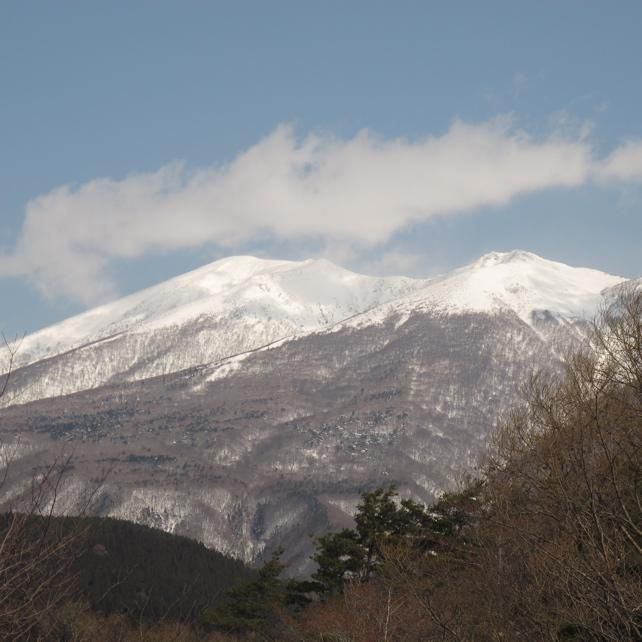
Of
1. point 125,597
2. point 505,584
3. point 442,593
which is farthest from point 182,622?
point 125,597

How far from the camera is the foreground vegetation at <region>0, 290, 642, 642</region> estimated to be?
847cm

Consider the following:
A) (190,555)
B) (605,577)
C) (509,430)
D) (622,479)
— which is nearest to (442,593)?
(509,430)

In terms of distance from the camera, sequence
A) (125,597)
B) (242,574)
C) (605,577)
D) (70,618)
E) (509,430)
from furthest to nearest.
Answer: (242,574), (125,597), (509,430), (70,618), (605,577)

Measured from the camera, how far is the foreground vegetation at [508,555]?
8.47m

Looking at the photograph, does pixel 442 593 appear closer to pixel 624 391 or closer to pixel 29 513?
pixel 624 391

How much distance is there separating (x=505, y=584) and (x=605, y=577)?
12.3 meters

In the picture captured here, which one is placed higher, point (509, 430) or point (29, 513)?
point (509, 430)

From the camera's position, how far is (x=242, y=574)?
180m

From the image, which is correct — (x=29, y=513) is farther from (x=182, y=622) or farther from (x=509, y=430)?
(x=509, y=430)

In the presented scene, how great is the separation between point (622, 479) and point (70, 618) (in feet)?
39.3

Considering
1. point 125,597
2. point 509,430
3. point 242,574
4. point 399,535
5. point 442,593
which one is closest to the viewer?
point 442,593

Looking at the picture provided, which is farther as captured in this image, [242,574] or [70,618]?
[242,574]

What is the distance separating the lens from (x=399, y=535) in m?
46.1

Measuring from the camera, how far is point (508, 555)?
23.8 meters
